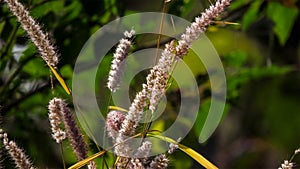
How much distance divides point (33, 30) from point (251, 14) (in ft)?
2.97

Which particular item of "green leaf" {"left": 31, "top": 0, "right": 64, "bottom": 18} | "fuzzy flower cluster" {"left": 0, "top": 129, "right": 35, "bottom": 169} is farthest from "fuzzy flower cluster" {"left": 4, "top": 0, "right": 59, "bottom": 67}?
"green leaf" {"left": 31, "top": 0, "right": 64, "bottom": 18}

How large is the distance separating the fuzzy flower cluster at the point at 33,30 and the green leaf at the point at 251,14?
867mm

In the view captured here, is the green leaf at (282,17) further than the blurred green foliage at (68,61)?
Yes

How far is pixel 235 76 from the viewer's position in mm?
1683

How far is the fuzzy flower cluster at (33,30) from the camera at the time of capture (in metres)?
0.86

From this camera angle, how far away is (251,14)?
170cm

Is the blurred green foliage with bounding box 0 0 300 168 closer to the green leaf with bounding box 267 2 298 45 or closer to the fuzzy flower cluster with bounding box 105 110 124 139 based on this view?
the green leaf with bounding box 267 2 298 45

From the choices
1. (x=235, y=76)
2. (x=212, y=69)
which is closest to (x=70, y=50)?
(x=212, y=69)

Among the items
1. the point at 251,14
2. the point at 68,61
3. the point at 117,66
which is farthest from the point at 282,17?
the point at 117,66

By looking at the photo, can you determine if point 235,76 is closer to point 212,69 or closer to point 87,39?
point 212,69

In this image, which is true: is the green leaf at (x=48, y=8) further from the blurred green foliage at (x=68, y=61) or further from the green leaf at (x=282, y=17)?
the green leaf at (x=282, y=17)

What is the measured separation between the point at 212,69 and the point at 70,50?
291 mm

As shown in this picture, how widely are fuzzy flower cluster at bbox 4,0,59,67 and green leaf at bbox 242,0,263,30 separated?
2.85 ft

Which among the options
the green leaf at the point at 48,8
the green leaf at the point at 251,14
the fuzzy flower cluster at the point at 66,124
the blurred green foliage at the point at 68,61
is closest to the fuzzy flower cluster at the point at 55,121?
the fuzzy flower cluster at the point at 66,124
